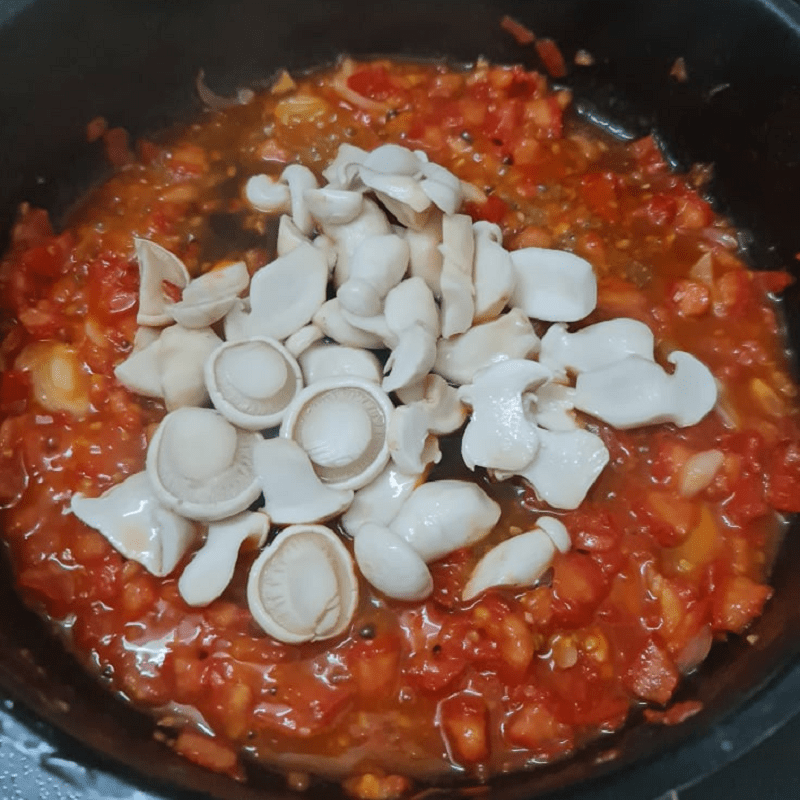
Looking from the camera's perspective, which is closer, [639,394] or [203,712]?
[203,712]

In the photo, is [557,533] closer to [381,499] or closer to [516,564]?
[516,564]

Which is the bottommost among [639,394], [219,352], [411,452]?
[219,352]

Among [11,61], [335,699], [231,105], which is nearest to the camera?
[335,699]

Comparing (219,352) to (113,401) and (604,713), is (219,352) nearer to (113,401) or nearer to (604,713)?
(113,401)

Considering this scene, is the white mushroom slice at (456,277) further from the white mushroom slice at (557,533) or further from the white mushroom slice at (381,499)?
the white mushroom slice at (557,533)

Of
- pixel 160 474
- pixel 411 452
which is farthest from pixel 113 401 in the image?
pixel 411 452

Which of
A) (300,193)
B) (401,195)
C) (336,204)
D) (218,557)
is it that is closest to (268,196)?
(300,193)
